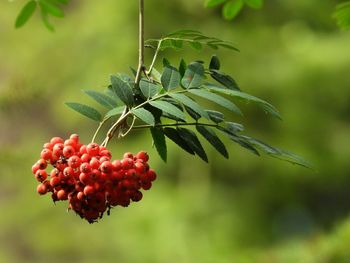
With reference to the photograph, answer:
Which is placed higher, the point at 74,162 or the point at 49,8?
the point at 49,8

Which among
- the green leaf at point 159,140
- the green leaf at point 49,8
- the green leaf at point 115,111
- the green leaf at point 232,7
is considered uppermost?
the green leaf at point 232,7

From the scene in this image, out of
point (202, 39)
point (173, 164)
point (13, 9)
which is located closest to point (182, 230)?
point (173, 164)

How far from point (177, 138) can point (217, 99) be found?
0.10m

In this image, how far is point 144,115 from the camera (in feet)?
3.56

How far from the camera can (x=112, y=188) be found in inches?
42.6

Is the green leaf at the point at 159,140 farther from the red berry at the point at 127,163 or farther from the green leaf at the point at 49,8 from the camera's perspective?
the green leaf at the point at 49,8

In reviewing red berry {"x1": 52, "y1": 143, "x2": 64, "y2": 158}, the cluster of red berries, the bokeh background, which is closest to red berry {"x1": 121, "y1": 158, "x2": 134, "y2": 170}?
the cluster of red berries

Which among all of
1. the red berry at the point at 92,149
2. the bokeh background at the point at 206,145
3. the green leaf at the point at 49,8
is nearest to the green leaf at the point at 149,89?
the red berry at the point at 92,149

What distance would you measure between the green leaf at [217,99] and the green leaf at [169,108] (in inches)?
2.0

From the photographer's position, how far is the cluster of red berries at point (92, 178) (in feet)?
3.49

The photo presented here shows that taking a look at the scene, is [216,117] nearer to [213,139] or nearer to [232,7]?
[213,139]

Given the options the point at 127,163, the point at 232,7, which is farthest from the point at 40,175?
the point at 232,7

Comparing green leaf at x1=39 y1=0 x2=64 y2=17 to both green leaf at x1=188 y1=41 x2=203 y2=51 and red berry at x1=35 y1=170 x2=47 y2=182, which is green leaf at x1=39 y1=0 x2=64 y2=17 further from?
red berry at x1=35 y1=170 x2=47 y2=182

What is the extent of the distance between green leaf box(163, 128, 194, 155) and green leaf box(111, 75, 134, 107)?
3.1 inches
